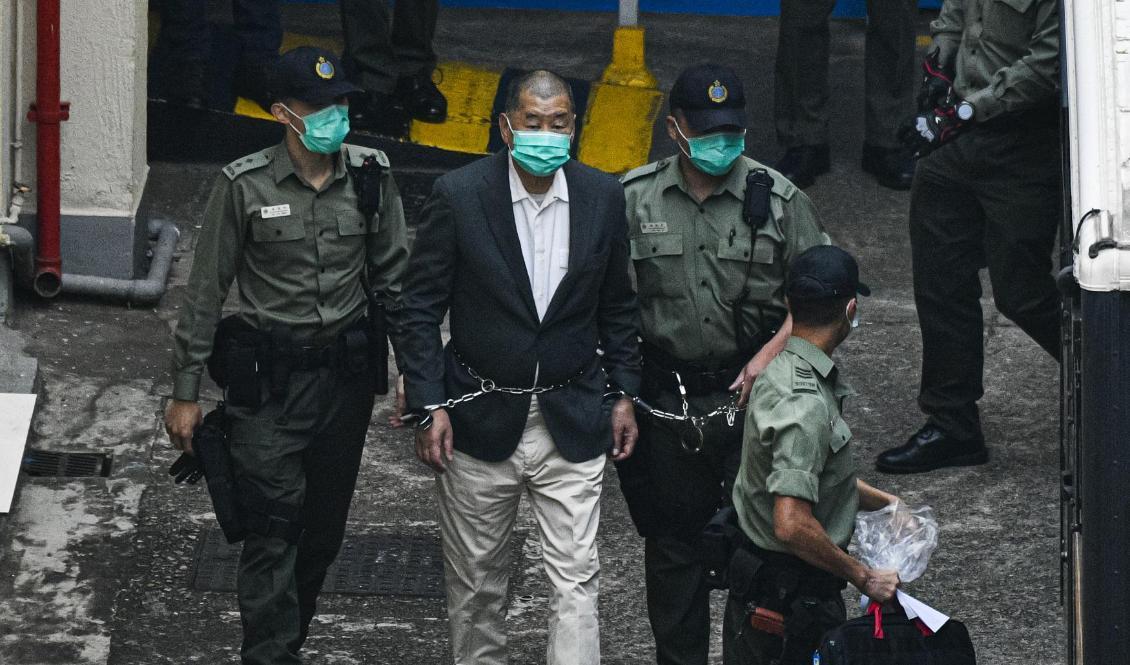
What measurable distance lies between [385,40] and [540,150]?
517cm

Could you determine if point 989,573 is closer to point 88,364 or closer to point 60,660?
point 60,660

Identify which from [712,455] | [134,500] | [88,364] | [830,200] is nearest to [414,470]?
[134,500]

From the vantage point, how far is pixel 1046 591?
6.31 meters

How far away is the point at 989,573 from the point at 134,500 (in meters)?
3.12

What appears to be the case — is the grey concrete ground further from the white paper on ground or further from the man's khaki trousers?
the white paper on ground

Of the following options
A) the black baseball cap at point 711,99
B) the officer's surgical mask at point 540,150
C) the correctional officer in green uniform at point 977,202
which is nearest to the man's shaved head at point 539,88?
the officer's surgical mask at point 540,150

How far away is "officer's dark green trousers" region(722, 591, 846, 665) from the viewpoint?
15.3 feet

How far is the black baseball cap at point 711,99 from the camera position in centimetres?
536

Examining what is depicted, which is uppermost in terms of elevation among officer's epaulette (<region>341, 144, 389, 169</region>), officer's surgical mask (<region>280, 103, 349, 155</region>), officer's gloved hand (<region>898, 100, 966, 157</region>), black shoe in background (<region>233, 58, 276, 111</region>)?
black shoe in background (<region>233, 58, 276, 111</region>)

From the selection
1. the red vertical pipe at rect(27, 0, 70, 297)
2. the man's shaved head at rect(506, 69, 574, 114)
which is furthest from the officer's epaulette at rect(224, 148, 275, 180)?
the red vertical pipe at rect(27, 0, 70, 297)

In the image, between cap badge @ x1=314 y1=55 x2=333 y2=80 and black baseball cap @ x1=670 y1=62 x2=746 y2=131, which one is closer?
black baseball cap @ x1=670 y1=62 x2=746 y2=131

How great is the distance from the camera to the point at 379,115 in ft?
33.3

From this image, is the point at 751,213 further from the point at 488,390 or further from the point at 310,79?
the point at 310,79

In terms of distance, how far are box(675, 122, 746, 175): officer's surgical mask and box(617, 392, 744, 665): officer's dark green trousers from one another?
0.68 meters
